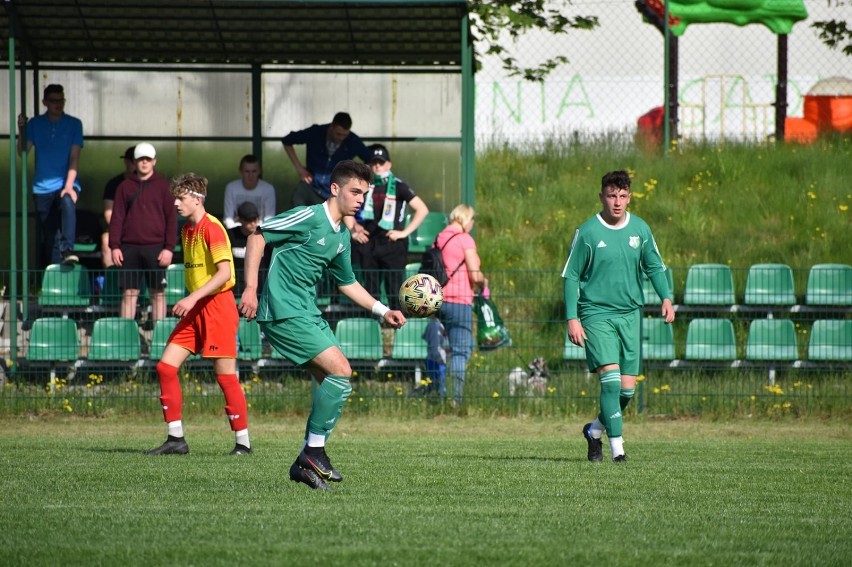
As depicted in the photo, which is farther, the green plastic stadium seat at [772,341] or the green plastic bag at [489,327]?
the green plastic stadium seat at [772,341]

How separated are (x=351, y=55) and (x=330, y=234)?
970 cm

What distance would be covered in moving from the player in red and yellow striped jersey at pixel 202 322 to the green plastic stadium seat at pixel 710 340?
236 inches

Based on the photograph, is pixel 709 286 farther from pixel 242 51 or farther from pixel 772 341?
pixel 242 51

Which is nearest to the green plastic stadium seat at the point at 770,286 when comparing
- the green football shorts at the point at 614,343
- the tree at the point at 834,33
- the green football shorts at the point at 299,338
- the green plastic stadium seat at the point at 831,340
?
the green plastic stadium seat at the point at 831,340

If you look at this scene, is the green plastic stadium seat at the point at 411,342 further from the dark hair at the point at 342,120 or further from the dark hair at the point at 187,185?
the dark hair at the point at 187,185

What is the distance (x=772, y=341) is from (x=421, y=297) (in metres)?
6.75

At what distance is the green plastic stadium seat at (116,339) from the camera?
13531 mm

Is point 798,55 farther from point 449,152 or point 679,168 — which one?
point 449,152

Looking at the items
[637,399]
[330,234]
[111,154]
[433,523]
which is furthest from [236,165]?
[433,523]

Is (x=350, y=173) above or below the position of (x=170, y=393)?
above

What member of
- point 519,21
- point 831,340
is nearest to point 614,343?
point 831,340

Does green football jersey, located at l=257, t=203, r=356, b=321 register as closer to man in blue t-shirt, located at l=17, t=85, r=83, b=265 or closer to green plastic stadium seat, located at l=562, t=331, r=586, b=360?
green plastic stadium seat, located at l=562, t=331, r=586, b=360

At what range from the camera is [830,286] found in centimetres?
1440

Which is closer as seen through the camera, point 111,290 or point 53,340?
point 53,340
